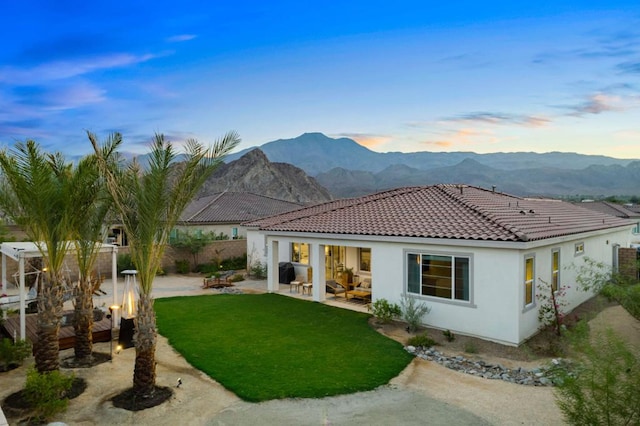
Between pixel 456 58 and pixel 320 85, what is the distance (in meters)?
10.9

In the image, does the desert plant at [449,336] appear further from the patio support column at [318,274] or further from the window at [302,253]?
the window at [302,253]

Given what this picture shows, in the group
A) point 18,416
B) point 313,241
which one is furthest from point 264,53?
point 18,416

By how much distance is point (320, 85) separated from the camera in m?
31.5

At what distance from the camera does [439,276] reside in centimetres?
1264

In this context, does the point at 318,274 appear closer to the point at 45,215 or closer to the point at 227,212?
the point at 45,215

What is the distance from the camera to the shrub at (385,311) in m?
13.4

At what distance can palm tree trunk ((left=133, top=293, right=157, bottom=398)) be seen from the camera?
25.3 feet

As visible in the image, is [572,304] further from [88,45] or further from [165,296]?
[88,45]

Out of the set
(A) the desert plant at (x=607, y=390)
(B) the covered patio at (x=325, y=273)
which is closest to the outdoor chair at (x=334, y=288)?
(B) the covered patio at (x=325, y=273)

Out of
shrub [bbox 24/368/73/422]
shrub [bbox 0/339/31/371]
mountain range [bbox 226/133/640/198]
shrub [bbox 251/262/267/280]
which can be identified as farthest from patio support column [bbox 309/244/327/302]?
mountain range [bbox 226/133/640/198]

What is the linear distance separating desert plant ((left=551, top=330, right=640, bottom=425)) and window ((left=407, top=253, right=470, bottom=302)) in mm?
6529

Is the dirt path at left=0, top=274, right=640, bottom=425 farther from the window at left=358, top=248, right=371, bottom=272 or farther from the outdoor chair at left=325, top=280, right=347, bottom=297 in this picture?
the window at left=358, top=248, right=371, bottom=272

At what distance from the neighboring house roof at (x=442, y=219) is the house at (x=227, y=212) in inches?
489

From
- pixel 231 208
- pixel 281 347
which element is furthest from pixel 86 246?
pixel 231 208
